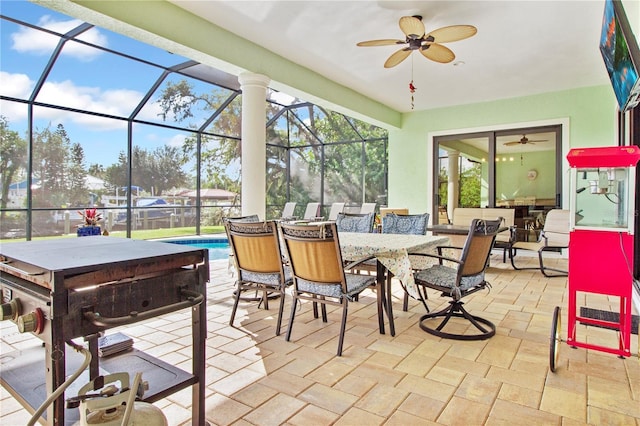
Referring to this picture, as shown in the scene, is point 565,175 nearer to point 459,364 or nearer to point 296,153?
point 459,364

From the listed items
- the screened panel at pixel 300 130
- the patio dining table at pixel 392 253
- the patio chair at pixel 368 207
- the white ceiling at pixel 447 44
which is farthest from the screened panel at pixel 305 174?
the patio dining table at pixel 392 253

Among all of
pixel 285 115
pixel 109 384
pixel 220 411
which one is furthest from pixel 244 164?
pixel 285 115

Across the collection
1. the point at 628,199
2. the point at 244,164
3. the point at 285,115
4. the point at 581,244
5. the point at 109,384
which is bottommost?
the point at 109,384

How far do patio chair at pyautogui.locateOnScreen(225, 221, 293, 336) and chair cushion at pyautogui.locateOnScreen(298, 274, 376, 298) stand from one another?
253 millimetres

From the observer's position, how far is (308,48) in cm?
474

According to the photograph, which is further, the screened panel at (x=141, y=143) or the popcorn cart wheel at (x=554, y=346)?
the screened panel at (x=141, y=143)

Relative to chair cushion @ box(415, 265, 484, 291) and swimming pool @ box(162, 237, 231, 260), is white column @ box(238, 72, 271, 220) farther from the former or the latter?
swimming pool @ box(162, 237, 231, 260)

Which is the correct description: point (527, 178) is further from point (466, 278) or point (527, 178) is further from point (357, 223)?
point (466, 278)

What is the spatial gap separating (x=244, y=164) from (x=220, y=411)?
3442mm

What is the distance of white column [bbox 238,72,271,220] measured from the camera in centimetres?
479

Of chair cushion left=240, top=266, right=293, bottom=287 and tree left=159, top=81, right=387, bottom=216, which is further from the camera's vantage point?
tree left=159, top=81, right=387, bottom=216

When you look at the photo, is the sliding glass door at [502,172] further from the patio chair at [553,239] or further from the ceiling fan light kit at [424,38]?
the ceiling fan light kit at [424,38]

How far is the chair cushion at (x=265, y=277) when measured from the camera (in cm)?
300

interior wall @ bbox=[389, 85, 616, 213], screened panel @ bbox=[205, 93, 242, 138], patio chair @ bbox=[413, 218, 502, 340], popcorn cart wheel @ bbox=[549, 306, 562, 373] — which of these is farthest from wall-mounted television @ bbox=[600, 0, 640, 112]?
screened panel @ bbox=[205, 93, 242, 138]
